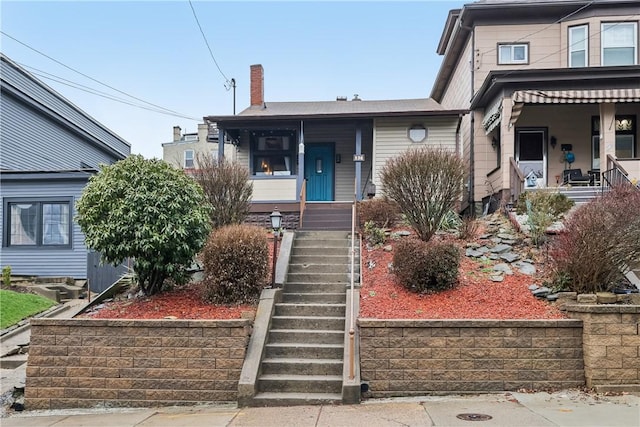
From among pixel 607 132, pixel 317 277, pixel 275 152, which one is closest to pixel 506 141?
pixel 607 132

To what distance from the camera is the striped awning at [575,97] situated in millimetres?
12578

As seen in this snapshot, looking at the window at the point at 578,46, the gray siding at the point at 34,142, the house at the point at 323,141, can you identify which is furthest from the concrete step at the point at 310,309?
the window at the point at 578,46

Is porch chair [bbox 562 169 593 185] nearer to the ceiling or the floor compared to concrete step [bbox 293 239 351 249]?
nearer to the ceiling

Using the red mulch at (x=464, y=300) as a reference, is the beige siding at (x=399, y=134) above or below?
above

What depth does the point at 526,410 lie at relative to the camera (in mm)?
5438

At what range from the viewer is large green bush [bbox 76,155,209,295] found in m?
7.41

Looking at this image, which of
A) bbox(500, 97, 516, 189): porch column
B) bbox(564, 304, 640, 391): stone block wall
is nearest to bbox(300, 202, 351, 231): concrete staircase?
bbox(500, 97, 516, 189): porch column

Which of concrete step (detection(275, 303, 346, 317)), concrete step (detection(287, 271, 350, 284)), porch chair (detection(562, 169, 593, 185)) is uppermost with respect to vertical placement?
porch chair (detection(562, 169, 593, 185))

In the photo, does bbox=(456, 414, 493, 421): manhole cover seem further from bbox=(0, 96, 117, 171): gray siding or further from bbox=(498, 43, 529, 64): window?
bbox=(0, 96, 117, 171): gray siding

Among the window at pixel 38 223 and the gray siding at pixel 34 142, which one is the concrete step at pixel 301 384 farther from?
the gray siding at pixel 34 142

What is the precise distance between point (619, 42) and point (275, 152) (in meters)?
11.5

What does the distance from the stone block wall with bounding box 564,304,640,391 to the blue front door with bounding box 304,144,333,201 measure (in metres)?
11.4

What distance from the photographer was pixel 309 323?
7.33m

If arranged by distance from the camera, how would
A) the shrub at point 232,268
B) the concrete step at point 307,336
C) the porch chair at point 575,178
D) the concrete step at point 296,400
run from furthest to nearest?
the porch chair at point 575,178
the shrub at point 232,268
the concrete step at point 307,336
the concrete step at point 296,400
